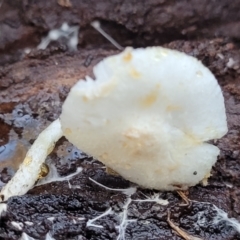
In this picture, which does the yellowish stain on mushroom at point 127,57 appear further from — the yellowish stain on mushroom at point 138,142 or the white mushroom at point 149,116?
the yellowish stain on mushroom at point 138,142

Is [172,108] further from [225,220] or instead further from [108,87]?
[225,220]

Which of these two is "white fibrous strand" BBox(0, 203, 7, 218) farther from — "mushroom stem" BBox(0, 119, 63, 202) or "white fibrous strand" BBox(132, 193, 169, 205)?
"white fibrous strand" BBox(132, 193, 169, 205)

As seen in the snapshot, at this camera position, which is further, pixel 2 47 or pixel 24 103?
pixel 2 47

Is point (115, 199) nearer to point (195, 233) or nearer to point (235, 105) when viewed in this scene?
point (195, 233)

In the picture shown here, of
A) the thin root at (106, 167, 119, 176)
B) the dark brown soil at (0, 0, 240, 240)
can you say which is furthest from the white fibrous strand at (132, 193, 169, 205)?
the thin root at (106, 167, 119, 176)

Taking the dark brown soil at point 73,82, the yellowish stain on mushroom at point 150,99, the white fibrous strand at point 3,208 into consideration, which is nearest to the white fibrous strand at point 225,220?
the dark brown soil at point 73,82

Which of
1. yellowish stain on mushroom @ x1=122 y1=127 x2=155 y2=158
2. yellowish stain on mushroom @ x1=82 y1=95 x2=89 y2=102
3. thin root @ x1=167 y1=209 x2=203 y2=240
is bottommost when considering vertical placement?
thin root @ x1=167 y1=209 x2=203 y2=240

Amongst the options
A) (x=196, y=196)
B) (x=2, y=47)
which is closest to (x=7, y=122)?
(x=2, y=47)
